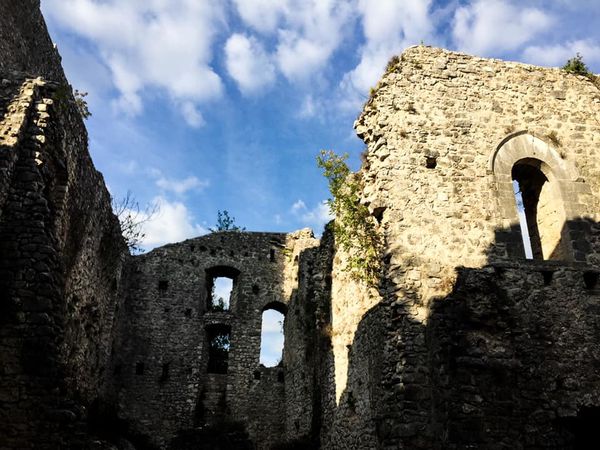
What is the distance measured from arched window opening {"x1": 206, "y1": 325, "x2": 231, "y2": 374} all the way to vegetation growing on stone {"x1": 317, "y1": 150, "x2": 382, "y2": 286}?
1053 cm

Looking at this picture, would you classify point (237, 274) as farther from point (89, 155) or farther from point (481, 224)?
point (481, 224)

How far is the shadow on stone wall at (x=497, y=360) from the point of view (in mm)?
7449

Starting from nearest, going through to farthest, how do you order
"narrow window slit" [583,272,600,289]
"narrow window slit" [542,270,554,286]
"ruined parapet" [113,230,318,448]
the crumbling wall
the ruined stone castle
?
the crumbling wall → the ruined stone castle → "narrow window slit" [542,270,554,286] → "narrow window slit" [583,272,600,289] → "ruined parapet" [113,230,318,448]

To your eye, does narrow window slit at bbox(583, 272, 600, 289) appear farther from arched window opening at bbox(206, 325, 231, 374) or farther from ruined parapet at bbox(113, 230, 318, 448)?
arched window opening at bbox(206, 325, 231, 374)

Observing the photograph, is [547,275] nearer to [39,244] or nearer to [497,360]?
[497,360]

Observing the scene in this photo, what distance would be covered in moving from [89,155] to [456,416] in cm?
1075

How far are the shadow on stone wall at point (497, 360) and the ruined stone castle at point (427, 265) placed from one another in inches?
0.9

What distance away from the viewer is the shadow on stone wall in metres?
7.45

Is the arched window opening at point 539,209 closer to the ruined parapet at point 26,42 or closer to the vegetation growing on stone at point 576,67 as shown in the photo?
the vegetation growing on stone at point 576,67

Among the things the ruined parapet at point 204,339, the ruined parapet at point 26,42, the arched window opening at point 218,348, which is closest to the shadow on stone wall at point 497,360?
the ruined parapet at point 204,339

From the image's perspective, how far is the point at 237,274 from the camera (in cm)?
2202

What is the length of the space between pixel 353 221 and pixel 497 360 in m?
4.02

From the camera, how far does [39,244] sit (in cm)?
827

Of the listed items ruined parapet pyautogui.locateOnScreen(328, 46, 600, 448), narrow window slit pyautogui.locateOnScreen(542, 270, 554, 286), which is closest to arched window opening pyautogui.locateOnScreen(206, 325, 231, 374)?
ruined parapet pyautogui.locateOnScreen(328, 46, 600, 448)
